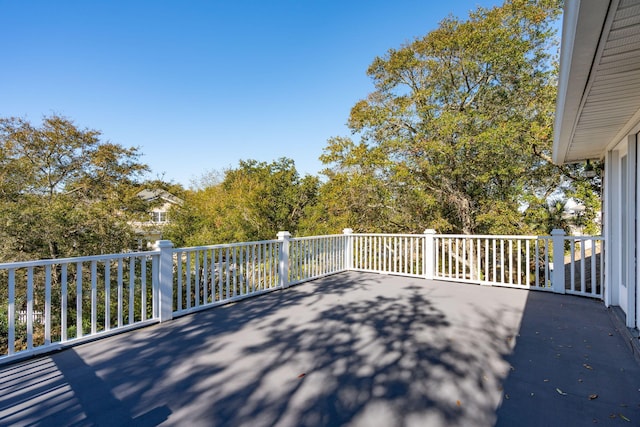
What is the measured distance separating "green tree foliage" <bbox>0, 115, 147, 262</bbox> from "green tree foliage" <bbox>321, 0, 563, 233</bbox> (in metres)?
7.01

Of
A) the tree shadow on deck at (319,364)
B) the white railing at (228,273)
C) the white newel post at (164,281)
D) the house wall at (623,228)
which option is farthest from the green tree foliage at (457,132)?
the white newel post at (164,281)

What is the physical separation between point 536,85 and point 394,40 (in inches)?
162

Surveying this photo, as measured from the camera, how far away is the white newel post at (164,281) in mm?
3365

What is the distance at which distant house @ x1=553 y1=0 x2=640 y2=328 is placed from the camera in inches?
54.5

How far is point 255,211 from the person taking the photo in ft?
38.6

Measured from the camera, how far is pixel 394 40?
9266mm

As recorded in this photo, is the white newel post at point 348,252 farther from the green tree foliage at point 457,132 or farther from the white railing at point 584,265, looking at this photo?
the white railing at point 584,265

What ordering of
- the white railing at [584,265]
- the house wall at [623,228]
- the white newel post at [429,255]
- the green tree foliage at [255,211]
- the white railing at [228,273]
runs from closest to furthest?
the white railing at [228,273], the house wall at [623,228], the white railing at [584,265], the white newel post at [429,255], the green tree foliage at [255,211]

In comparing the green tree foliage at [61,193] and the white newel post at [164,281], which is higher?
the green tree foliage at [61,193]

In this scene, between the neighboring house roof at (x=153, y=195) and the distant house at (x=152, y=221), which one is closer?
the distant house at (x=152, y=221)

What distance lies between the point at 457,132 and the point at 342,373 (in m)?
7.79

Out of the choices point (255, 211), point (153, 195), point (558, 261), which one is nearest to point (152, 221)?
point (153, 195)

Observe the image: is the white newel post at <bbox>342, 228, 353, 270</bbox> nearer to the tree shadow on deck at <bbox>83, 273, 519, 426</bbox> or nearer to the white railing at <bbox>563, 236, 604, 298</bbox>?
the tree shadow on deck at <bbox>83, 273, 519, 426</bbox>

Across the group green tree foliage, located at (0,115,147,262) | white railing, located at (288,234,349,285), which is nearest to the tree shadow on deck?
white railing, located at (288,234,349,285)
